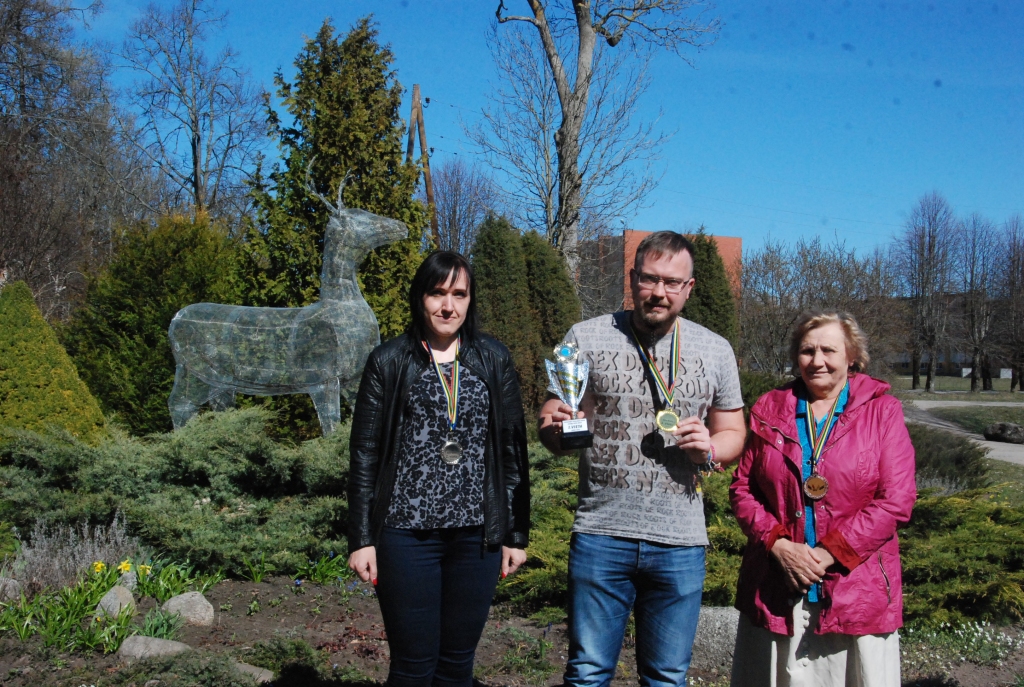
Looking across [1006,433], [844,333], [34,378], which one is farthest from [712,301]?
[844,333]

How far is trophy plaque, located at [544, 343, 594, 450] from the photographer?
7.63 feet

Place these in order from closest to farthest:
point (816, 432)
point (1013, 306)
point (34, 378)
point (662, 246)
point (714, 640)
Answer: point (662, 246) < point (816, 432) < point (714, 640) < point (34, 378) < point (1013, 306)

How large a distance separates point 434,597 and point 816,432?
4.48 ft

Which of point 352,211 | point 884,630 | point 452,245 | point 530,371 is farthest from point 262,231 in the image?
point 452,245

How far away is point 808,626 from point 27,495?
4.85 meters

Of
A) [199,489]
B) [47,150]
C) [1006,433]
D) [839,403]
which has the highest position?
[47,150]

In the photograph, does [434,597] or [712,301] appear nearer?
[434,597]

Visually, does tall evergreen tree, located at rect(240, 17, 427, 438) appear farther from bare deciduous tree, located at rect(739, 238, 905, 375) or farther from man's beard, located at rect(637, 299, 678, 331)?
bare deciduous tree, located at rect(739, 238, 905, 375)

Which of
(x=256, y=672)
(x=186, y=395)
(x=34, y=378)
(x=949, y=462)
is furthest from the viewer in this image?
(x=949, y=462)

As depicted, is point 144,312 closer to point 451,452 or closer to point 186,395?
point 186,395

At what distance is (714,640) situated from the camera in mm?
4164

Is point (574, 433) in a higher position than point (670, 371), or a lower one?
lower

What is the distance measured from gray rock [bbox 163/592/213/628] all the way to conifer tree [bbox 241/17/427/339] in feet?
11.5

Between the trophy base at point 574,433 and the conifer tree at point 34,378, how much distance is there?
551 centimetres
